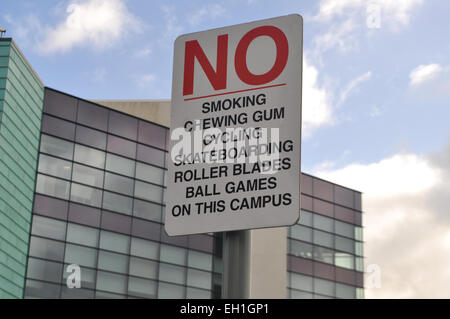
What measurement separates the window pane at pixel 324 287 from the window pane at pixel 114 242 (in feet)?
59.2

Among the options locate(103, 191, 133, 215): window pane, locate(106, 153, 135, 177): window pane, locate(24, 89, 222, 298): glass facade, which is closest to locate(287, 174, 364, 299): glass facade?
locate(24, 89, 222, 298): glass facade

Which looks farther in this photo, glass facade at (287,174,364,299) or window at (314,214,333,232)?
window at (314,214,333,232)

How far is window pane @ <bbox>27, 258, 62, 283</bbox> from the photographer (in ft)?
142

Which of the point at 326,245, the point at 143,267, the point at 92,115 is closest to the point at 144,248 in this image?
the point at 143,267

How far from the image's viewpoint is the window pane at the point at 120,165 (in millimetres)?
49281

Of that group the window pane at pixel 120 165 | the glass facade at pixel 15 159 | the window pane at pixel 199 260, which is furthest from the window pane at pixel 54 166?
the window pane at pixel 199 260

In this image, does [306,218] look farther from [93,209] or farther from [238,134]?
[238,134]

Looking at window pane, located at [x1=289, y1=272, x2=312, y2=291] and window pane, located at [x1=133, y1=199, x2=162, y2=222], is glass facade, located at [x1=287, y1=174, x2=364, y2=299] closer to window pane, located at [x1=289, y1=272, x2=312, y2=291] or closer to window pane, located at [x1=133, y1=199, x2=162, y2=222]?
window pane, located at [x1=289, y1=272, x2=312, y2=291]

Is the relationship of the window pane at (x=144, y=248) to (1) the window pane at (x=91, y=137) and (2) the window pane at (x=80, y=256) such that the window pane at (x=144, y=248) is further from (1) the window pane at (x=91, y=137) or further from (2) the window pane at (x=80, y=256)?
(1) the window pane at (x=91, y=137)

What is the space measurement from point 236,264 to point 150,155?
48.1 metres

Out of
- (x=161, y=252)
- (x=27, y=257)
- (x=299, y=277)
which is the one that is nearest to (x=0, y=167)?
(x=27, y=257)

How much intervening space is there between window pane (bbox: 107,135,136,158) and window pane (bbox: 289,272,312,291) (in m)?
16.4
